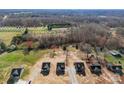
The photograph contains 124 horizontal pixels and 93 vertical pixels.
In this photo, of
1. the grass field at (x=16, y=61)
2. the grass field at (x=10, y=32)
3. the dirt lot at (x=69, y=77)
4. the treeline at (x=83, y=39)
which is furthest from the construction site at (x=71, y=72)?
the grass field at (x=10, y=32)

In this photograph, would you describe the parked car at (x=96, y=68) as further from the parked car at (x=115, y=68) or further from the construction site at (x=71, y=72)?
the parked car at (x=115, y=68)

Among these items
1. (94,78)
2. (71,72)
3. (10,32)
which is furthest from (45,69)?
(10,32)

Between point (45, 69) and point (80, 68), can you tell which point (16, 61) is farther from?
point (80, 68)

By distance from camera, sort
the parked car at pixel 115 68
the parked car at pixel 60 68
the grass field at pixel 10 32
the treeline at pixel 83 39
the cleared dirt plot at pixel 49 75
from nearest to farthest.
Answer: the cleared dirt plot at pixel 49 75, the parked car at pixel 60 68, the parked car at pixel 115 68, the treeline at pixel 83 39, the grass field at pixel 10 32

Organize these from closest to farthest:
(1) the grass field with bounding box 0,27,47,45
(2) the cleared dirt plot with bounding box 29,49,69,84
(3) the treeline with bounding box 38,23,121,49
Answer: (2) the cleared dirt plot with bounding box 29,49,69,84 < (3) the treeline with bounding box 38,23,121,49 < (1) the grass field with bounding box 0,27,47,45

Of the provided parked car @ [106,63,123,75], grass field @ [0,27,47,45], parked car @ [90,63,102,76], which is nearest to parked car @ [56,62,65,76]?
parked car @ [90,63,102,76]

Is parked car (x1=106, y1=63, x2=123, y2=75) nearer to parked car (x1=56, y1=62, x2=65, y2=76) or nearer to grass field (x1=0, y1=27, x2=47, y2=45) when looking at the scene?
parked car (x1=56, y1=62, x2=65, y2=76)

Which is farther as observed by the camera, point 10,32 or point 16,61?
point 10,32
